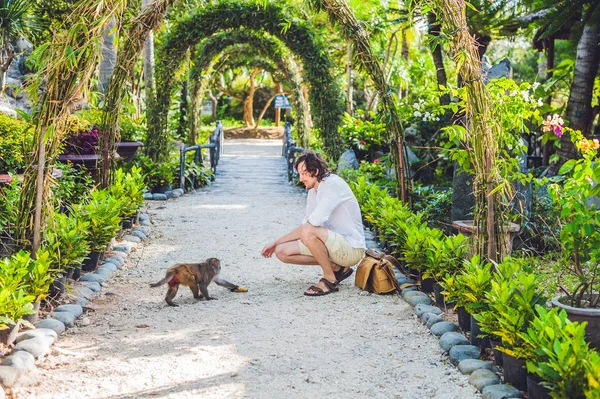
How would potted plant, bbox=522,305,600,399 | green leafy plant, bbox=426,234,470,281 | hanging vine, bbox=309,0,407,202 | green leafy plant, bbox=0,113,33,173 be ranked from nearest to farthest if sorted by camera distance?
1. potted plant, bbox=522,305,600,399
2. green leafy plant, bbox=426,234,470,281
3. green leafy plant, bbox=0,113,33,173
4. hanging vine, bbox=309,0,407,202

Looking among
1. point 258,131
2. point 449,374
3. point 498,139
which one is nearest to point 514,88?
point 498,139

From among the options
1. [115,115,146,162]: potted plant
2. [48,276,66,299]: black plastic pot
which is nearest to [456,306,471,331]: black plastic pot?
[48,276,66,299]: black plastic pot

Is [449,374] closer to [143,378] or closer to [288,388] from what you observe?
[288,388]

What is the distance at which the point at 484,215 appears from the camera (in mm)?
4879

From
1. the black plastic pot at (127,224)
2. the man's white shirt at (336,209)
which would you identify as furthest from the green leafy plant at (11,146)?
the man's white shirt at (336,209)

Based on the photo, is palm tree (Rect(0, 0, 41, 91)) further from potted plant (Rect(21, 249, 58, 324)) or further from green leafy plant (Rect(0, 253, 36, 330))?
green leafy plant (Rect(0, 253, 36, 330))

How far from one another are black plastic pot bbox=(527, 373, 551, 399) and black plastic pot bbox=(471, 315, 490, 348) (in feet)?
2.53

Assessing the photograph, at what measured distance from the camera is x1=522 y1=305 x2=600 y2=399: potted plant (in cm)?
298

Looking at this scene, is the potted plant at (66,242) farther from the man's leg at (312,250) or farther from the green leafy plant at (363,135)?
the green leafy plant at (363,135)

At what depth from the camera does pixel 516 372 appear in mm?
3619

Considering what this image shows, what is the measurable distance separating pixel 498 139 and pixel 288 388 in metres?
2.36

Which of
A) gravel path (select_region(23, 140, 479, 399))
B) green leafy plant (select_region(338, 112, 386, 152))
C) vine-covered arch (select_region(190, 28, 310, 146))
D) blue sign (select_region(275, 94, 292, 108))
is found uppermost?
vine-covered arch (select_region(190, 28, 310, 146))

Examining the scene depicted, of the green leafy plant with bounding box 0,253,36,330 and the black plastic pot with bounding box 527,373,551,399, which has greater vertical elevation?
the green leafy plant with bounding box 0,253,36,330

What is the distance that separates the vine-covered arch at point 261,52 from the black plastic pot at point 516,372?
11.5 m
